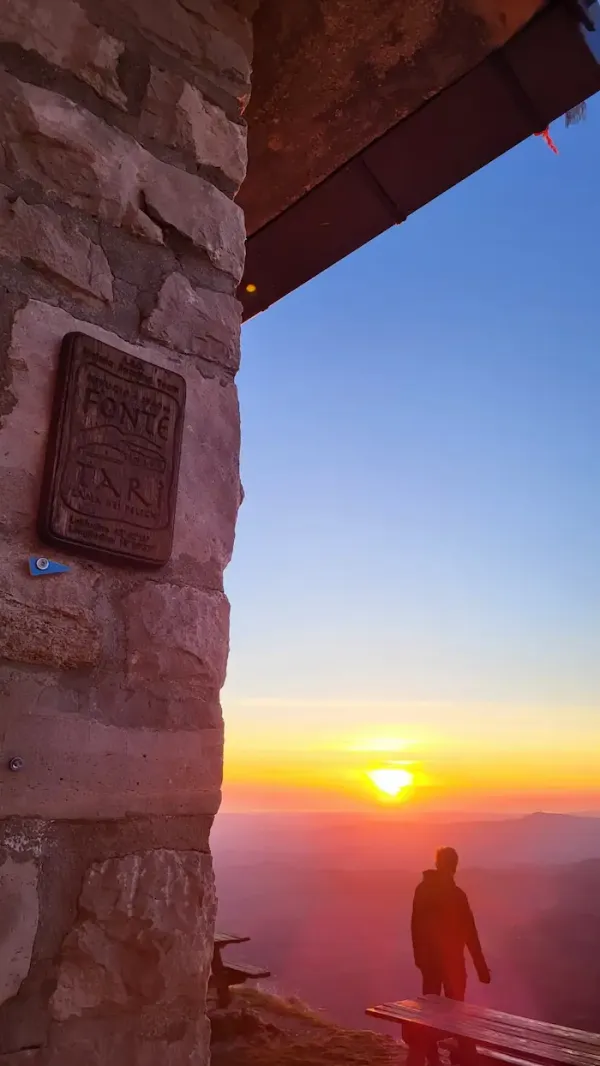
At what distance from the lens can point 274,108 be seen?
6.82 ft

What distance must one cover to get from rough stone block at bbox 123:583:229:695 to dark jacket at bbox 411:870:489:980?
208 inches

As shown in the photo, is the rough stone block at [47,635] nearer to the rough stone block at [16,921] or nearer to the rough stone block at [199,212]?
the rough stone block at [16,921]

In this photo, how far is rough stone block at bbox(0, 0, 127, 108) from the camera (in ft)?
4.50

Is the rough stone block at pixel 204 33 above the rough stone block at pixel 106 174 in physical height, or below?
above

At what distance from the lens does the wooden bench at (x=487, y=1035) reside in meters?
4.03

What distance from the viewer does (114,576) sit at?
1311mm

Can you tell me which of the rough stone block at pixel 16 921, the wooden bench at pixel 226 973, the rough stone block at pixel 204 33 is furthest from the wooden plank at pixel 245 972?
the rough stone block at pixel 204 33

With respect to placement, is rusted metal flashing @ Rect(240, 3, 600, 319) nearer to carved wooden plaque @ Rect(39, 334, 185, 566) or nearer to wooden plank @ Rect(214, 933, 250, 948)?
carved wooden plaque @ Rect(39, 334, 185, 566)

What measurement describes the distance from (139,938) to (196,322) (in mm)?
1125

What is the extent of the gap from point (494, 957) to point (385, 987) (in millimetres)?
4263

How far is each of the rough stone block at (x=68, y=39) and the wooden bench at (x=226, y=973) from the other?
6.72 m

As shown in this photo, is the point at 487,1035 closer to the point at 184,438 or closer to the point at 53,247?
the point at 184,438

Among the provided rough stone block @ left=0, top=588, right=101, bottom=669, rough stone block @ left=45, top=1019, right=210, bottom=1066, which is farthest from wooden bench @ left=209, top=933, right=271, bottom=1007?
rough stone block @ left=0, top=588, right=101, bottom=669

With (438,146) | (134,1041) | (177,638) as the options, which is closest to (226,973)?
(134,1041)
